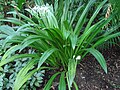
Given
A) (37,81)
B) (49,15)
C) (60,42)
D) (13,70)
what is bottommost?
(37,81)

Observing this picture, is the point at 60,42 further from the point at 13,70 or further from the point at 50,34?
the point at 13,70

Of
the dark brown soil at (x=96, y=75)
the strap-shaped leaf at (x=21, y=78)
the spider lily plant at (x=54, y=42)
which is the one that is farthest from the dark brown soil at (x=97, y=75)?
the strap-shaped leaf at (x=21, y=78)

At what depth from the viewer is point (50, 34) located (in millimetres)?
1921

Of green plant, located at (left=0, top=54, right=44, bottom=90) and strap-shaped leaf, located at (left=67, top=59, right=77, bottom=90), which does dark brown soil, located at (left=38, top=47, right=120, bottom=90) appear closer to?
green plant, located at (left=0, top=54, right=44, bottom=90)

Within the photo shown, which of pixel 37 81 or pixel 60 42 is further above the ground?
pixel 60 42

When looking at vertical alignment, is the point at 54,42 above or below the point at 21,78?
above

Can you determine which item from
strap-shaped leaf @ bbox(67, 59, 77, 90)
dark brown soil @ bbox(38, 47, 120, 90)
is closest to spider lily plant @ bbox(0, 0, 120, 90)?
strap-shaped leaf @ bbox(67, 59, 77, 90)

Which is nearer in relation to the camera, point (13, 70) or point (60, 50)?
point (60, 50)

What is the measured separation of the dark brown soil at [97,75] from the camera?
2.15 m

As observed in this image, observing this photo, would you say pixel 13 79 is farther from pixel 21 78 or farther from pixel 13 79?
pixel 21 78

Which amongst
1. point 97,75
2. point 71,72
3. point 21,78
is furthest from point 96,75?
point 21,78

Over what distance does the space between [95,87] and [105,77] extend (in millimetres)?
184

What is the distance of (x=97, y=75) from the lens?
2266 mm

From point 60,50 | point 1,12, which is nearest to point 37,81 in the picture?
point 60,50
